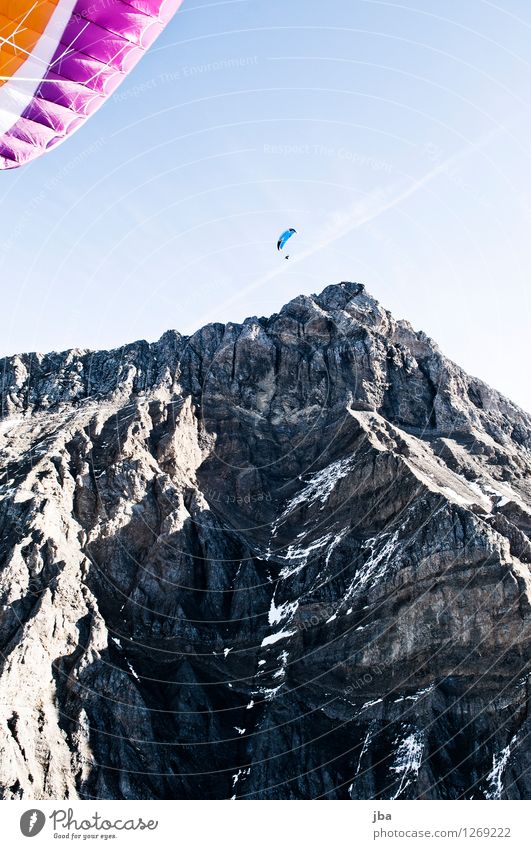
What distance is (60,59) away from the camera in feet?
106

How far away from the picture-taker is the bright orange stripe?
29.3m

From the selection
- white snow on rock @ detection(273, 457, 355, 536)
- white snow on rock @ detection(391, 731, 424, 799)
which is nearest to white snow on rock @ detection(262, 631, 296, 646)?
white snow on rock @ detection(391, 731, 424, 799)

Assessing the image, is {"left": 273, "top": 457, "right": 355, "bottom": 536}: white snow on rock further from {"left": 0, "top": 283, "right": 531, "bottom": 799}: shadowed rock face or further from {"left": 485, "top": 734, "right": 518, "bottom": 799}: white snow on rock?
{"left": 485, "top": 734, "right": 518, "bottom": 799}: white snow on rock

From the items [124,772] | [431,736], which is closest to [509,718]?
[431,736]

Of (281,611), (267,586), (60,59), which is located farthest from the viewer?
(267,586)

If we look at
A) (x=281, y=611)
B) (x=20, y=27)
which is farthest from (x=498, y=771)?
(x=20, y=27)

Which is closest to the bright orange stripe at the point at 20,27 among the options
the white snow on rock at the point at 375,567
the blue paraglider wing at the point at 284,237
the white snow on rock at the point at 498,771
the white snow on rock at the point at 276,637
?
the blue paraglider wing at the point at 284,237

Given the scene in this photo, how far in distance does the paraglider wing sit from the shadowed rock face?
5106 cm

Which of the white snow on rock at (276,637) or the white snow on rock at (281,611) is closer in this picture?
the white snow on rock at (276,637)

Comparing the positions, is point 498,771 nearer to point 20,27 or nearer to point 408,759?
point 408,759

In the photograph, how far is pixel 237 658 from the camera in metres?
79.4

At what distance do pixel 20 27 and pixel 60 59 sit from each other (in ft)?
6.97

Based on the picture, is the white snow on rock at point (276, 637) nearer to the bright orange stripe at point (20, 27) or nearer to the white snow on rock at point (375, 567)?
the white snow on rock at point (375, 567)

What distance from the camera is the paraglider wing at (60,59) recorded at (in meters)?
30.4
